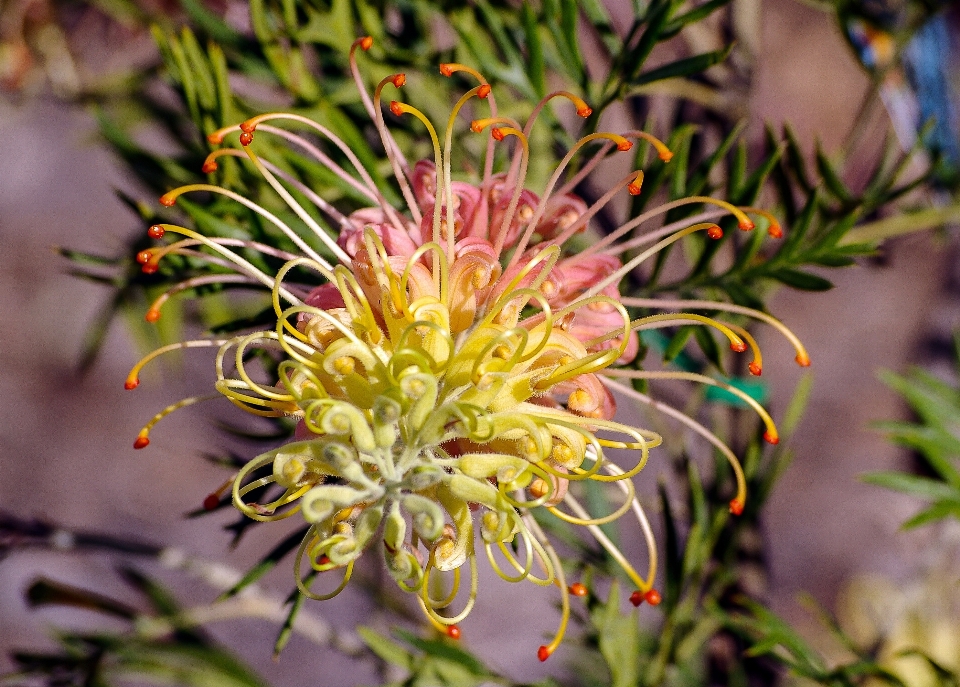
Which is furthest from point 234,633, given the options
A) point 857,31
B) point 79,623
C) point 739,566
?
point 857,31

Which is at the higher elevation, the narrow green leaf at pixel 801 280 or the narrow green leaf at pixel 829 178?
the narrow green leaf at pixel 829 178

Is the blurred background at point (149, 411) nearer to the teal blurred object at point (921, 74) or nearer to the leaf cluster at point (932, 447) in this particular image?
the teal blurred object at point (921, 74)

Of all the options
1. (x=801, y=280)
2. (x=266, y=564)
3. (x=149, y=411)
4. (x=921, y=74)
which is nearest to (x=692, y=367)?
(x=801, y=280)

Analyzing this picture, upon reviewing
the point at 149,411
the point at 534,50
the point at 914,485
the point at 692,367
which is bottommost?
the point at 149,411

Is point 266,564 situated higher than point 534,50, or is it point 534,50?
point 534,50

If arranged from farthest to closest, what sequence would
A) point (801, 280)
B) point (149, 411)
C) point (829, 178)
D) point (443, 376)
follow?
point (149, 411), point (829, 178), point (801, 280), point (443, 376)

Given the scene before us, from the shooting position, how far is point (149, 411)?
1639mm

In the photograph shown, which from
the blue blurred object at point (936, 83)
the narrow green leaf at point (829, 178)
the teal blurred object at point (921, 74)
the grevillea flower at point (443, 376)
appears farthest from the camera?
the blue blurred object at point (936, 83)

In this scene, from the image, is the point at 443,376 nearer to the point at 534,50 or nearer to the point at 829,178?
the point at 534,50

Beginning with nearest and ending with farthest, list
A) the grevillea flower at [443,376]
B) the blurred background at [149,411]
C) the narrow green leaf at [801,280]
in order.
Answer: the grevillea flower at [443,376] < the narrow green leaf at [801,280] < the blurred background at [149,411]

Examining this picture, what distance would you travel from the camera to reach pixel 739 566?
3.23 ft

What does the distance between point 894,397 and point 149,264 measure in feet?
4.65

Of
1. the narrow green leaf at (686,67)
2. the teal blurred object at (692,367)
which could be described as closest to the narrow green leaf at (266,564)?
the teal blurred object at (692,367)

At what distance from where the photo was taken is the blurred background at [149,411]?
1.43 meters
